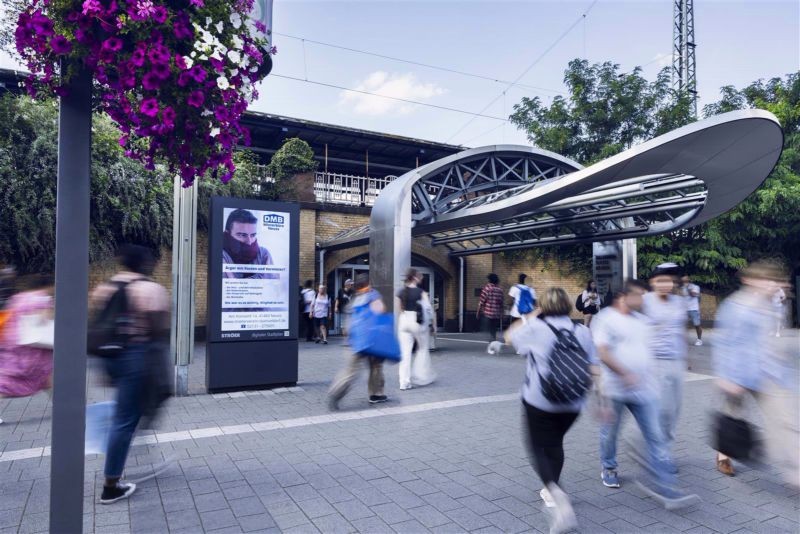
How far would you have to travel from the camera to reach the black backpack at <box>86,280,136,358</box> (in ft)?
12.3

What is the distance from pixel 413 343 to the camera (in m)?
8.38

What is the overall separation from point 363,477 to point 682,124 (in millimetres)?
19330

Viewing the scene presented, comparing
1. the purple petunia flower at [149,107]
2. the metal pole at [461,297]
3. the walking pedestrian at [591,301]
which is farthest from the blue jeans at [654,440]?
the metal pole at [461,297]

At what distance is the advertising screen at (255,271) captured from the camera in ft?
25.1

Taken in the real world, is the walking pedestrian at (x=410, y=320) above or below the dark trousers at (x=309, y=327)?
above

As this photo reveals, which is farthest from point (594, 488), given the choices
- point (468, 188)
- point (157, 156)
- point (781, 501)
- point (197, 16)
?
point (468, 188)

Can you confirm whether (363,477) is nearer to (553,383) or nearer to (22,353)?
(553,383)

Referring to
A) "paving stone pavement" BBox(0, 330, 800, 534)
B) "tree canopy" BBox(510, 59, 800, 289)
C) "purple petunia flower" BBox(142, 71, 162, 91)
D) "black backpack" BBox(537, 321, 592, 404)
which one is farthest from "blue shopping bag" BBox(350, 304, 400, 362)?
"tree canopy" BBox(510, 59, 800, 289)

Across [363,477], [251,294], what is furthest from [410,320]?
[363,477]

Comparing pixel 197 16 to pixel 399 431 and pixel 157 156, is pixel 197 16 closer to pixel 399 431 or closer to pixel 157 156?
pixel 157 156

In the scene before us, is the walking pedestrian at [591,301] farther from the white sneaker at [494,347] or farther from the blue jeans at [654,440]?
the blue jeans at [654,440]

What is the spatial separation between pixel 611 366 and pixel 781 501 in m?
1.67

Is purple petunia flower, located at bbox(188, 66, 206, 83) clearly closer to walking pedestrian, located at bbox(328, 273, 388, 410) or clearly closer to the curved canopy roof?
walking pedestrian, located at bbox(328, 273, 388, 410)

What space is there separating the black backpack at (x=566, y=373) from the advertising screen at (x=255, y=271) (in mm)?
5357
